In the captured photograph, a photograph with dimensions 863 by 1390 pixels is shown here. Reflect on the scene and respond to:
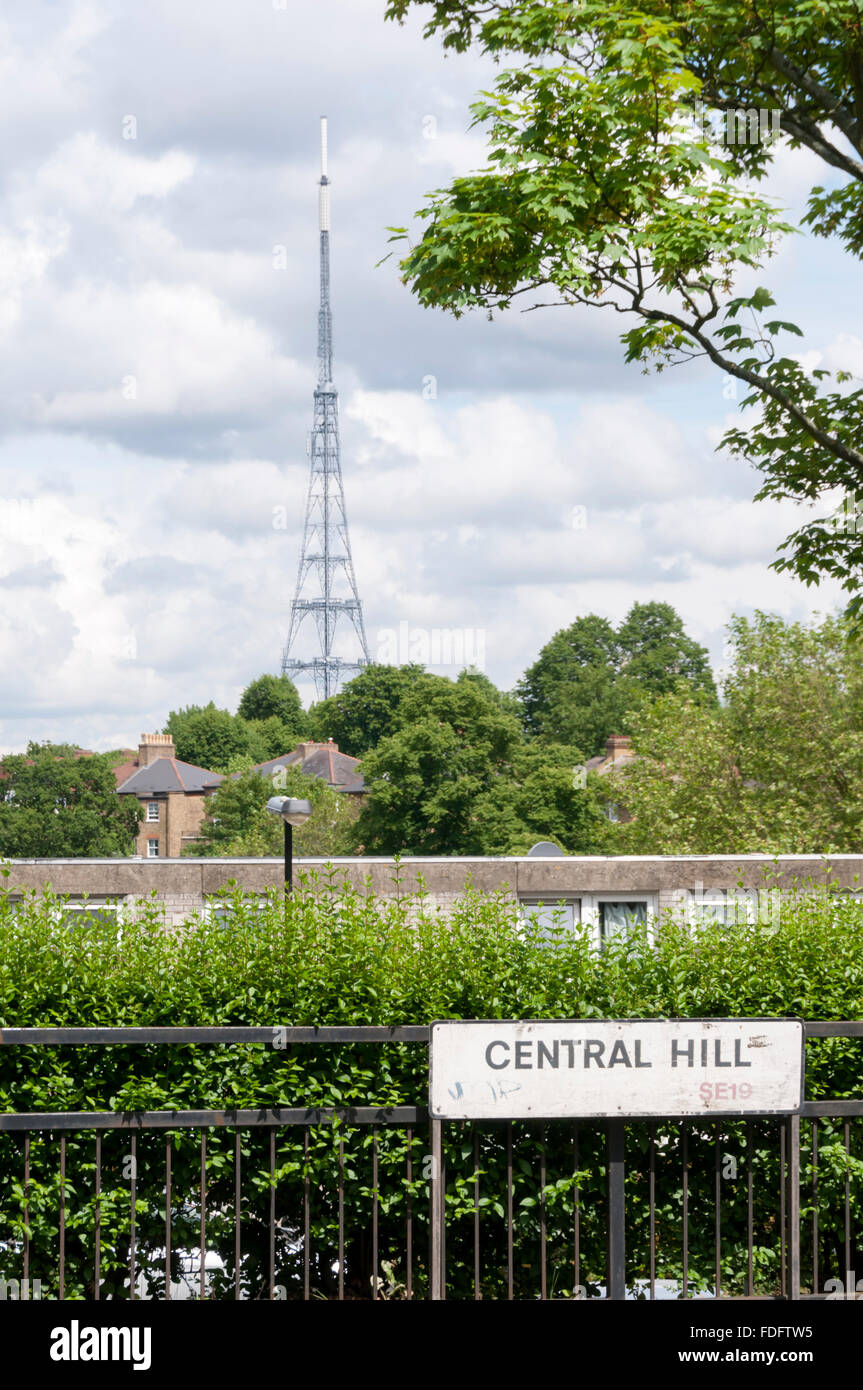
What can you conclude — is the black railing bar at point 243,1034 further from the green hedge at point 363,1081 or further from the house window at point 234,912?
the house window at point 234,912

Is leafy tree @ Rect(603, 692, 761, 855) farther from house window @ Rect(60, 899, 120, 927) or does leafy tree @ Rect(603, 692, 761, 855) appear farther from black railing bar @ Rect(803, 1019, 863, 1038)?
house window @ Rect(60, 899, 120, 927)

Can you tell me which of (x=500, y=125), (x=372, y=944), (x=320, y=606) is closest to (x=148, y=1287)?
(x=372, y=944)

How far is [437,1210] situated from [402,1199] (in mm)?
341

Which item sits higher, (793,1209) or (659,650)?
(659,650)

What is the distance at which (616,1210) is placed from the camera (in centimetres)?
577

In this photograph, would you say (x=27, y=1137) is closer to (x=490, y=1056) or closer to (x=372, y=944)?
(x=372, y=944)

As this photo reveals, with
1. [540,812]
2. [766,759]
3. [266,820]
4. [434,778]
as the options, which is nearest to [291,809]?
[766,759]

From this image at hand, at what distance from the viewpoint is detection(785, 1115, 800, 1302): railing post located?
19.0 ft

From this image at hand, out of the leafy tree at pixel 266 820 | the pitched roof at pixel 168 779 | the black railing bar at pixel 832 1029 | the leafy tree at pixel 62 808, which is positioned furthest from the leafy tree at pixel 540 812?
the black railing bar at pixel 832 1029

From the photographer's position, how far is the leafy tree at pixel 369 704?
88.6 metres

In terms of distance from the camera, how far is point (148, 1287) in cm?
610

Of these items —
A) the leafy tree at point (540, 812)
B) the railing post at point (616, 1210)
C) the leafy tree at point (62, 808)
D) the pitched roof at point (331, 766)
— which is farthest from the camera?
the pitched roof at point (331, 766)

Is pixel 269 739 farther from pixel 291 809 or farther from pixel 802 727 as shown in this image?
pixel 291 809
